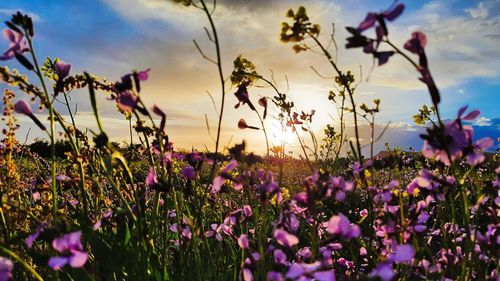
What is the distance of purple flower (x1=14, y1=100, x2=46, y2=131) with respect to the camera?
202 centimetres

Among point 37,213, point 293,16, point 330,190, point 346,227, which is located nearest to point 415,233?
point 330,190

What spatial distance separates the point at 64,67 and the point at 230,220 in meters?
1.17

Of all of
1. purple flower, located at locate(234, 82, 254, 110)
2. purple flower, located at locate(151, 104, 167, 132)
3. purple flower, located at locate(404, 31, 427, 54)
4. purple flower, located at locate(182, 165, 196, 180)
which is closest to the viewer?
purple flower, located at locate(404, 31, 427, 54)

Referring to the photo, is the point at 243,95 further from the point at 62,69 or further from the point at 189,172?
the point at 62,69

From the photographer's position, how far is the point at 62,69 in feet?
7.46

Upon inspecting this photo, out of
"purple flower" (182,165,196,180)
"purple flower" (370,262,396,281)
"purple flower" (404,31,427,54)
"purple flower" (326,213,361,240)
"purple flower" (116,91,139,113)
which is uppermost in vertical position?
"purple flower" (404,31,427,54)

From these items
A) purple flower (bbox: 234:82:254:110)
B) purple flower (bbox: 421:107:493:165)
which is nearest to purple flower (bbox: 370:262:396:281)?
purple flower (bbox: 421:107:493:165)

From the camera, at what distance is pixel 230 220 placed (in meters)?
2.79

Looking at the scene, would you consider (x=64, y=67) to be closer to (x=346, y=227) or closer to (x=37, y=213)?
(x=37, y=213)

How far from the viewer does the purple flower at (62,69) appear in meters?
2.26

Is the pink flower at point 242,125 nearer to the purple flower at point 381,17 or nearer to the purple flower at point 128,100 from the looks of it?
the purple flower at point 128,100

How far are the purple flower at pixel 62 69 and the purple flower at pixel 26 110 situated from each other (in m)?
A: 0.27

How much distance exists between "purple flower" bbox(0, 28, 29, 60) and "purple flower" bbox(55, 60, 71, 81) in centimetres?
23

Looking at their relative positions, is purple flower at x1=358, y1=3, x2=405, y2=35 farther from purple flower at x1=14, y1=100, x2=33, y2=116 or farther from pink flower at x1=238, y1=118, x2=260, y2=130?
purple flower at x1=14, y1=100, x2=33, y2=116
